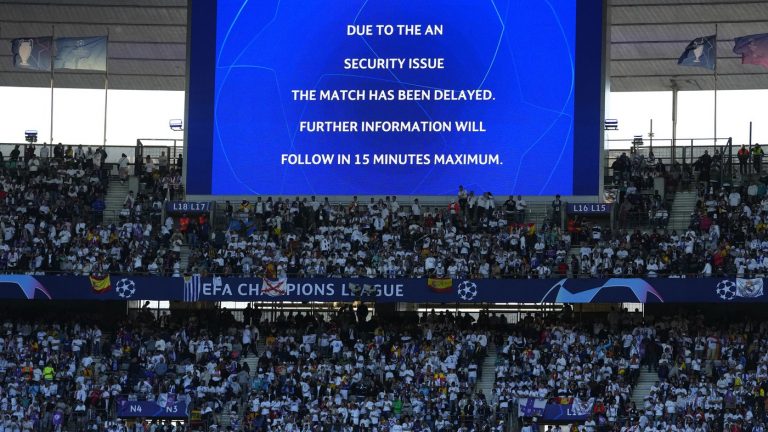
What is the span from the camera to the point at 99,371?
36188mm

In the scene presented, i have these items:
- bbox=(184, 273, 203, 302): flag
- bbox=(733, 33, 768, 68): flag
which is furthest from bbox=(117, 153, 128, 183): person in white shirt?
bbox=(733, 33, 768, 68): flag

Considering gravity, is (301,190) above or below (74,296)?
above

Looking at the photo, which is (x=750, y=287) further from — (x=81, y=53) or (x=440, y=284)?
(x=81, y=53)

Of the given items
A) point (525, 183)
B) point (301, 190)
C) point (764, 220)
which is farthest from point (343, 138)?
point (764, 220)

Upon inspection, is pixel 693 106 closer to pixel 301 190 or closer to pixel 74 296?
pixel 301 190

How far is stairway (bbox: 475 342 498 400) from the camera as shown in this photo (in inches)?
1405

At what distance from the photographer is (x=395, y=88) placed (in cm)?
3997

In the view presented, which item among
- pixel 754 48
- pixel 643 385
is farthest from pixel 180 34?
pixel 643 385

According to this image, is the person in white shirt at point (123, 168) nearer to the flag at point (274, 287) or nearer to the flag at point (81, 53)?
the flag at point (81, 53)

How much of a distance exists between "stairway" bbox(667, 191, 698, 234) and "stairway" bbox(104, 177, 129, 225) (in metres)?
14.1

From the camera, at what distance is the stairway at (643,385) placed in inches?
1382

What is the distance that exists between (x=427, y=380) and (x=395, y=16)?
1006 cm

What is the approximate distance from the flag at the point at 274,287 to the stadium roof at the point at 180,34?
11.1 meters

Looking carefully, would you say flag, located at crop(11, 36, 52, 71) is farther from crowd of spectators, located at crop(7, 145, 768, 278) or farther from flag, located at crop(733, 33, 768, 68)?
flag, located at crop(733, 33, 768, 68)
